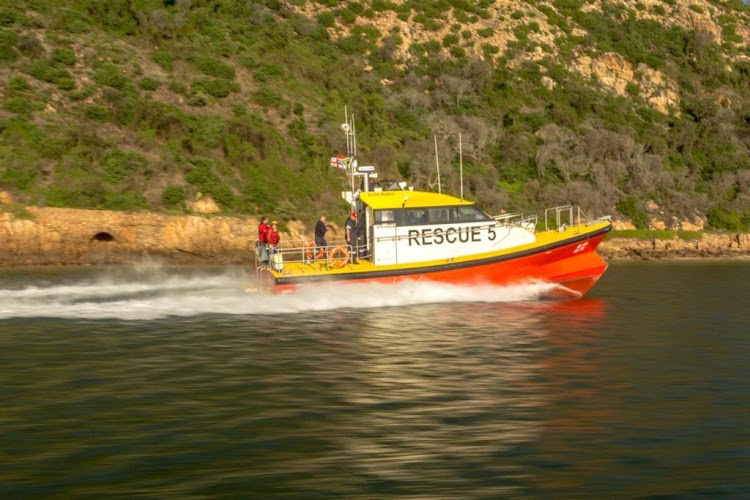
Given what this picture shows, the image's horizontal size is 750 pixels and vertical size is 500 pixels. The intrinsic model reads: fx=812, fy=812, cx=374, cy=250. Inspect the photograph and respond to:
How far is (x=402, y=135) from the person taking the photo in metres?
56.1

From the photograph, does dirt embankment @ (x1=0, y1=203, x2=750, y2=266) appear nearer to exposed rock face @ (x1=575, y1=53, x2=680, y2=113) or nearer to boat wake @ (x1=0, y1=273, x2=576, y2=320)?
boat wake @ (x1=0, y1=273, x2=576, y2=320)

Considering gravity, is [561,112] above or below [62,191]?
above

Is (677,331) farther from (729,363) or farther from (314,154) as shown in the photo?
(314,154)

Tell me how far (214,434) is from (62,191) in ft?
110

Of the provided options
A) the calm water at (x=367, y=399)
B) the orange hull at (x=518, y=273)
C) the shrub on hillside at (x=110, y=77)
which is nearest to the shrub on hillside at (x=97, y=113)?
the shrub on hillside at (x=110, y=77)

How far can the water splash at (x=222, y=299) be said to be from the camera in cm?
2048

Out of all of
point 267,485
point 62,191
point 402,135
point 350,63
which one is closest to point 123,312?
point 267,485

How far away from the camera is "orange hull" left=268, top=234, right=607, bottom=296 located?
22.5 m

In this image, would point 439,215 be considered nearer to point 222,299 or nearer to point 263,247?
point 263,247

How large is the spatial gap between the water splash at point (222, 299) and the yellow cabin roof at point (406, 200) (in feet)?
7.66

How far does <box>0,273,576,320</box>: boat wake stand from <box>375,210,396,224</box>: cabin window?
6.42ft

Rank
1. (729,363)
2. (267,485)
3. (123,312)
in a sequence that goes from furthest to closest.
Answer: (123,312) → (729,363) → (267,485)

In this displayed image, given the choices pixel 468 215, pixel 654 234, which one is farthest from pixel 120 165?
pixel 654 234

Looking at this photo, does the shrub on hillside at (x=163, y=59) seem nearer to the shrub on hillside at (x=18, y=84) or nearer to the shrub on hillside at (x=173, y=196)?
the shrub on hillside at (x=18, y=84)
